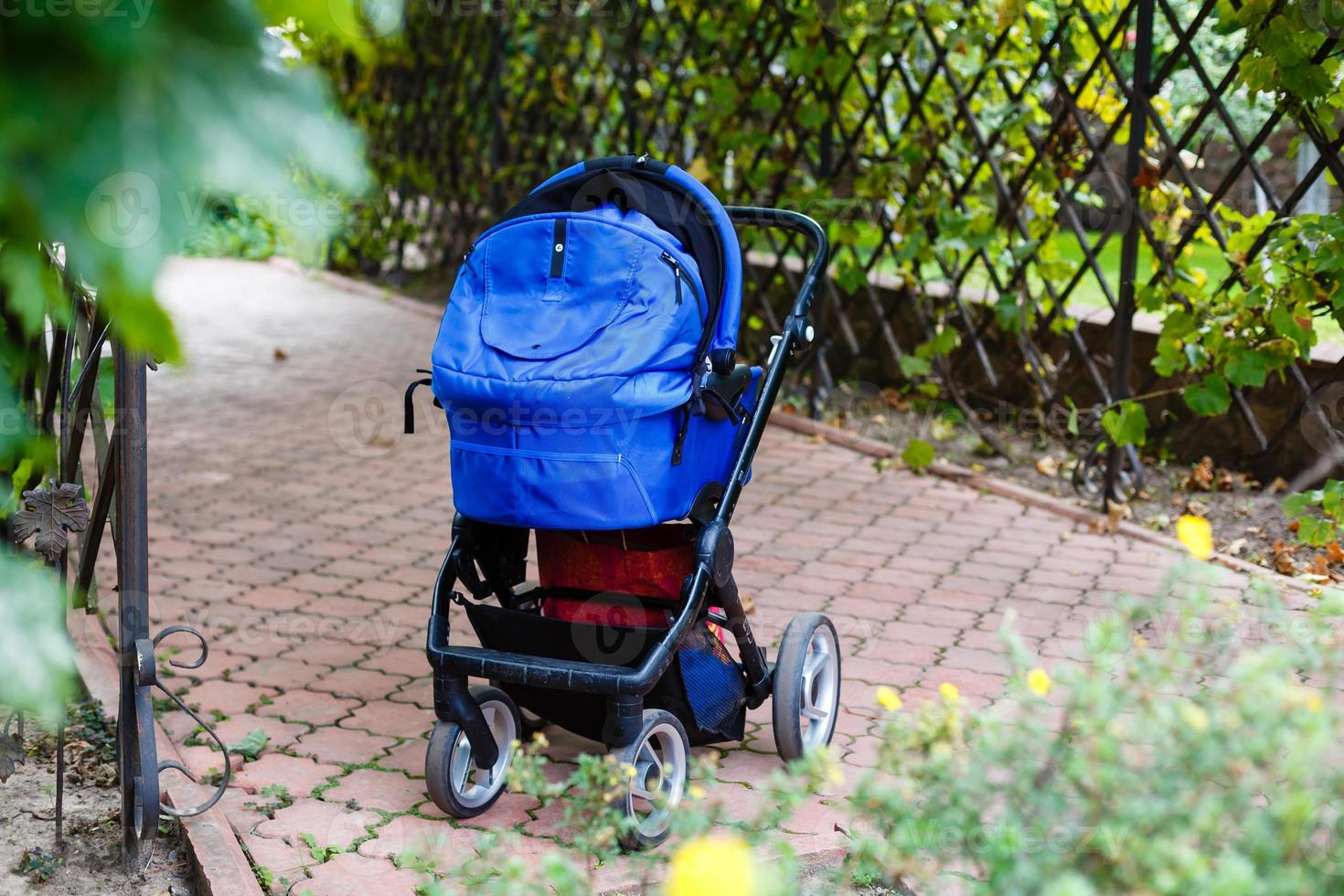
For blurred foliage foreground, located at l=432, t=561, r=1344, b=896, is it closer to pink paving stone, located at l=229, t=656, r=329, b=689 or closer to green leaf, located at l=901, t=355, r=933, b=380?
pink paving stone, located at l=229, t=656, r=329, b=689

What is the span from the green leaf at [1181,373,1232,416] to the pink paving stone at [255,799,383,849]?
2851 millimetres

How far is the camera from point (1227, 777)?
1318mm

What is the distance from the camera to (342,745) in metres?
3.03

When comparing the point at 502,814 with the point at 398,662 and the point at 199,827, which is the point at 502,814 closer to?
the point at 199,827

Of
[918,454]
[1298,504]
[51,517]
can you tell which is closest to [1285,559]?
[1298,504]

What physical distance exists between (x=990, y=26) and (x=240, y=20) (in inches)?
181

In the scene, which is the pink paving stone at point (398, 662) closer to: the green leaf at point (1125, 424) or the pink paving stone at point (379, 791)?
the pink paving stone at point (379, 791)

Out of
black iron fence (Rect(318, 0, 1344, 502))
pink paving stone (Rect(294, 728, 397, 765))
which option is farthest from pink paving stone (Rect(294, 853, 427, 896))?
black iron fence (Rect(318, 0, 1344, 502))

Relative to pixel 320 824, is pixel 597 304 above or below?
above

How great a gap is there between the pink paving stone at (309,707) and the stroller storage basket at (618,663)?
62 centimetres

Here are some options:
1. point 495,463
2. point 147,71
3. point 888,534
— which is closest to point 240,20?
point 147,71

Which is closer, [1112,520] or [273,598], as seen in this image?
[273,598]

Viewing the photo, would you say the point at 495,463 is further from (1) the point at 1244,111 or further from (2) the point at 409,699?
(1) the point at 1244,111

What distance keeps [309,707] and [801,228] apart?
5.34 feet
